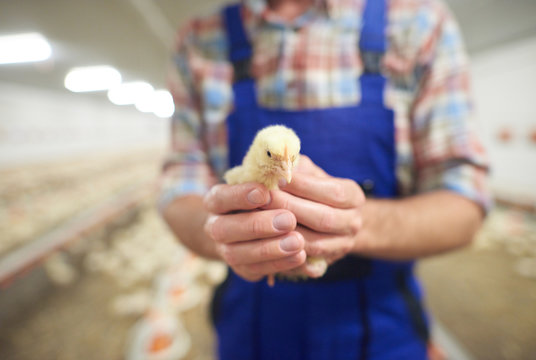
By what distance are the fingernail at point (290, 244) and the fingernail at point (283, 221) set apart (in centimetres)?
2

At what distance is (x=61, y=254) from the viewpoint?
1.64m

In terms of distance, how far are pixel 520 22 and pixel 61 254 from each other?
8.42ft

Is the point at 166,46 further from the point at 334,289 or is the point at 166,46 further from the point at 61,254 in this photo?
the point at 334,289

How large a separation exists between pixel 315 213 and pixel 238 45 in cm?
61

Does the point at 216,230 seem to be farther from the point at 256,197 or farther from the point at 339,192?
the point at 339,192

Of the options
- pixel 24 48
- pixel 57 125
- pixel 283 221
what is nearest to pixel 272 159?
pixel 283 221

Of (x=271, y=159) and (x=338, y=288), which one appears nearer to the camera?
(x=271, y=159)

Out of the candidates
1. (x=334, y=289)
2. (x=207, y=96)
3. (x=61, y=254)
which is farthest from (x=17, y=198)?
(x=334, y=289)

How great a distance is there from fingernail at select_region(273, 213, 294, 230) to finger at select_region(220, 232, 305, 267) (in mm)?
23

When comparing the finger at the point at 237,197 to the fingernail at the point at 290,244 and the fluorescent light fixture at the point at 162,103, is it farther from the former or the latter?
the fluorescent light fixture at the point at 162,103

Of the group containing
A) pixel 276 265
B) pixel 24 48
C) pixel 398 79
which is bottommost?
pixel 276 265

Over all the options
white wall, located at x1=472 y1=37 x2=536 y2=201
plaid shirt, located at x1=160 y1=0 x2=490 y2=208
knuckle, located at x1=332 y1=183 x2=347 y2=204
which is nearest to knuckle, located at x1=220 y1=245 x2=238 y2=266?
knuckle, located at x1=332 y1=183 x2=347 y2=204

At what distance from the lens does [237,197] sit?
0.41m

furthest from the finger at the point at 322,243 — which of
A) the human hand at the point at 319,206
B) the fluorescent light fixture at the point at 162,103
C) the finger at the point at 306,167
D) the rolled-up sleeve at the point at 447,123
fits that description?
the fluorescent light fixture at the point at 162,103
